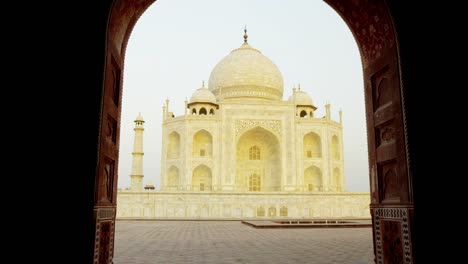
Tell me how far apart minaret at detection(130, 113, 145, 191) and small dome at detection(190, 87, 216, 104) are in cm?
328

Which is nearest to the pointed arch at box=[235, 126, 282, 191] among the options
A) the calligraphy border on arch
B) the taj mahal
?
the taj mahal

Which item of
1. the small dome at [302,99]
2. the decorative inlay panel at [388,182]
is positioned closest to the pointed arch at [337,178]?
the small dome at [302,99]

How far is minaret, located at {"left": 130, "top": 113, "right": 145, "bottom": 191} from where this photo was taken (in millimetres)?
22375

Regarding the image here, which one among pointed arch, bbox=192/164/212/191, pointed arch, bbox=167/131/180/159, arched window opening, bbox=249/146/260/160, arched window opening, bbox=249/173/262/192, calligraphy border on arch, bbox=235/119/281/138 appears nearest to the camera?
calligraphy border on arch, bbox=235/119/281/138

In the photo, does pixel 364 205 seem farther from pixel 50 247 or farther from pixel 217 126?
pixel 50 247

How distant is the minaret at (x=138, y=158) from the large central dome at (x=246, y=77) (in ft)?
17.0

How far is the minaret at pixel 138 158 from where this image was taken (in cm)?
2238

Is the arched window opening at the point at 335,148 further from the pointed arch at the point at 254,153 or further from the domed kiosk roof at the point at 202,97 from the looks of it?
the domed kiosk roof at the point at 202,97

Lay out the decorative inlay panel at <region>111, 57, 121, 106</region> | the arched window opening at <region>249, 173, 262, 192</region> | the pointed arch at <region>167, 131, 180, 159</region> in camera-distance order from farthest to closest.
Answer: the arched window opening at <region>249, 173, 262, 192</region>
the pointed arch at <region>167, 131, 180, 159</region>
the decorative inlay panel at <region>111, 57, 121, 106</region>

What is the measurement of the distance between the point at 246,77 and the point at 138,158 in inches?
318

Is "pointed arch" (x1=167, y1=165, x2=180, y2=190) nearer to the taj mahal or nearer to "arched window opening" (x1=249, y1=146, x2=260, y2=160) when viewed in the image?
the taj mahal

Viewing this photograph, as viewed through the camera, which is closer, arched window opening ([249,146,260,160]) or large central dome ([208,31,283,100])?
arched window opening ([249,146,260,160])

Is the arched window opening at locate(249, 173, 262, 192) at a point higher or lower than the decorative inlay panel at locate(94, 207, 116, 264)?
higher

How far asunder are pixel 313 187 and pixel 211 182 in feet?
19.3
